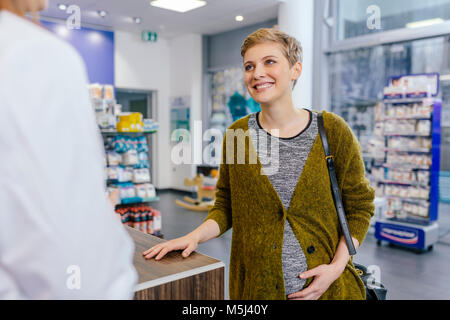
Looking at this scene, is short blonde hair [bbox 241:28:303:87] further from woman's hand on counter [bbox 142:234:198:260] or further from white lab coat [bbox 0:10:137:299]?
white lab coat [bbox 0:10:137:299]

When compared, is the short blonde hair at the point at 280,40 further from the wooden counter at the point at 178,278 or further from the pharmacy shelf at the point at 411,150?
the pharmacy shelf at the point at 411,150

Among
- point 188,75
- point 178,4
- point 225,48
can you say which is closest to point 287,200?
point 178,4

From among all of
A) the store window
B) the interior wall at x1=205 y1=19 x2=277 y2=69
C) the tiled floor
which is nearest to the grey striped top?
the tiled floor

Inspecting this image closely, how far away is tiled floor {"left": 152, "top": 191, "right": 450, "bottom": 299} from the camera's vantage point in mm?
3689

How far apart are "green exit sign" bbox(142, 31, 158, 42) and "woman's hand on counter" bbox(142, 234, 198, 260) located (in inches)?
329

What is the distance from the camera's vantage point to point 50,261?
53 centimetres

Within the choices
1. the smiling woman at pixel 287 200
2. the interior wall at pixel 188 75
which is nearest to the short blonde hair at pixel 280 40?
the smiling woman at pixel 287 200

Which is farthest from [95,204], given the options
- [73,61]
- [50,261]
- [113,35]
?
[113,35]

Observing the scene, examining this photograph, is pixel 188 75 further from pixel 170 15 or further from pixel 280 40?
pixel 280 40

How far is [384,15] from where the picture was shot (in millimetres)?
5758

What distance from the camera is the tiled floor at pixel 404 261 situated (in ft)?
12.1
